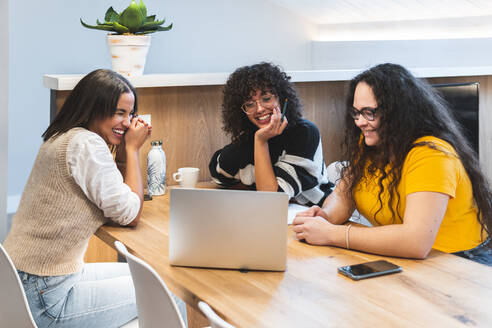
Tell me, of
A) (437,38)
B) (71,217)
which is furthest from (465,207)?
(437,38)

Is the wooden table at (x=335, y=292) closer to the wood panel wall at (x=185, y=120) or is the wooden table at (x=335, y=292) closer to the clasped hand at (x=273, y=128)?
the clasped hand at (x=273, y=128)

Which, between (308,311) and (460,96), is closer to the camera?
(308,311)

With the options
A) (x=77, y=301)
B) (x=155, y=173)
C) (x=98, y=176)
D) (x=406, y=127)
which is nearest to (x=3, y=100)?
(x=155, y=173)

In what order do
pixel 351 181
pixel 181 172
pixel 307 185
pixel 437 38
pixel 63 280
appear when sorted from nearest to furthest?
pixel 63 280
pixel 351 181
pixel 307 185
pixel 181 172
pixel 437 38

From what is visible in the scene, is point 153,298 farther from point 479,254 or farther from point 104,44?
point 104,44

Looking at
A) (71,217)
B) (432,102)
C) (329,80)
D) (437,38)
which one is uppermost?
(437,38)

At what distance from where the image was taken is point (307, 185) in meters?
2.09

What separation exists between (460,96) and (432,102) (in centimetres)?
130

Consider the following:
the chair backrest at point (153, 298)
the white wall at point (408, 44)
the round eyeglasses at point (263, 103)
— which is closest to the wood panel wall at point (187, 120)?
the round eyeglasses at point (263, 103)

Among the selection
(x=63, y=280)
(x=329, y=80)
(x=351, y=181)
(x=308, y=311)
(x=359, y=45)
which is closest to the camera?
(x=308, y=311)

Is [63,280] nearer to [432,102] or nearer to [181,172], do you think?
[181,172]

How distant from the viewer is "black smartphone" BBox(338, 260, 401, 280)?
1322 millimetres

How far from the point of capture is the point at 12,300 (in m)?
1.42

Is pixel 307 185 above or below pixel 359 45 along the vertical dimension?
below
